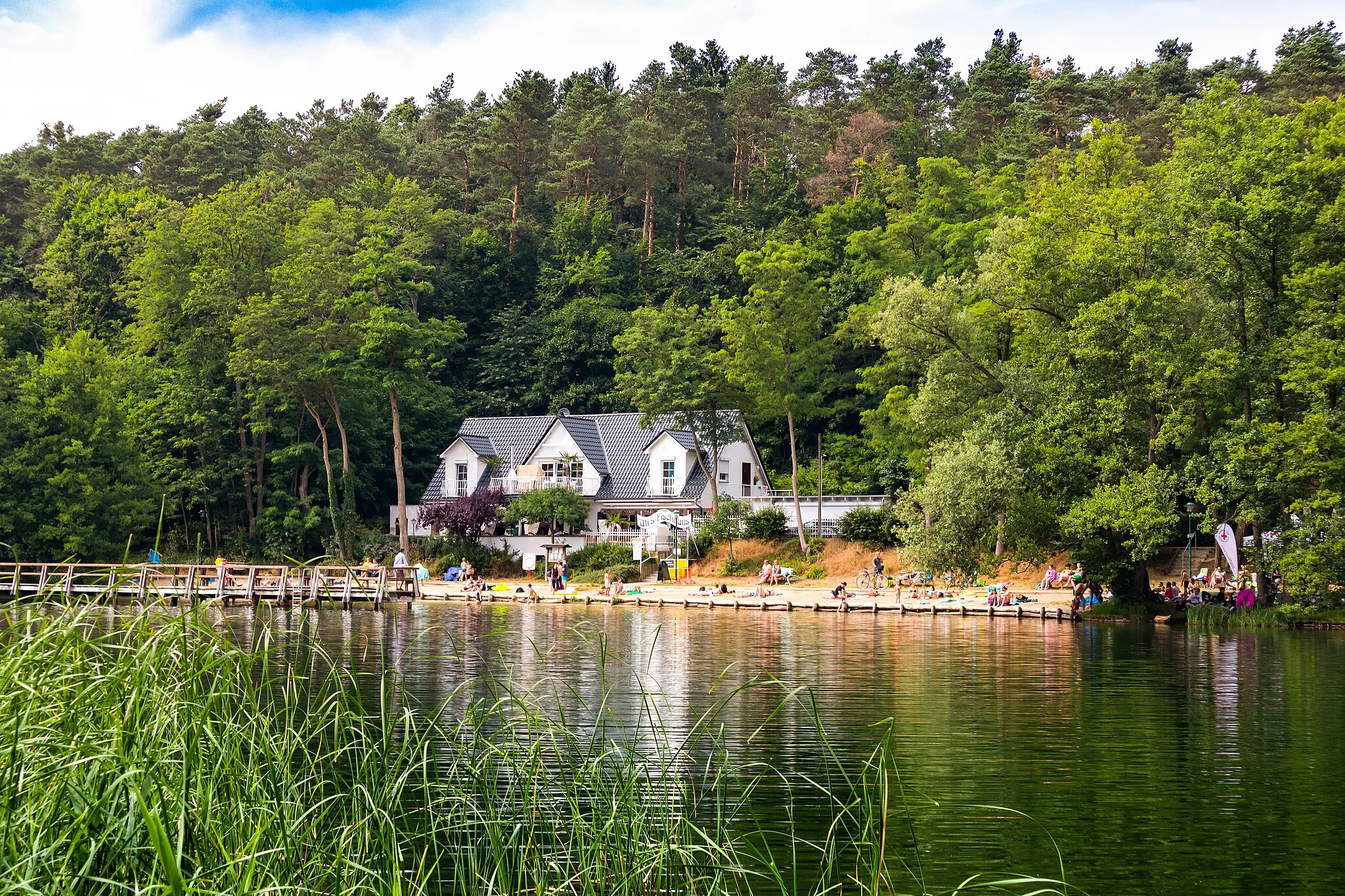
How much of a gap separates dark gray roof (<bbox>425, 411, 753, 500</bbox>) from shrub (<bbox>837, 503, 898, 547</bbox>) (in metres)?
9.44

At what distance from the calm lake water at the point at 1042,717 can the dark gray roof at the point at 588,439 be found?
25.2 m

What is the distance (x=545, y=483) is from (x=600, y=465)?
2.63 metres

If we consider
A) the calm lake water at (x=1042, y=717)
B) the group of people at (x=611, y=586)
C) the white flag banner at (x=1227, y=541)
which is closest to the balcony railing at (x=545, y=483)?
the group of people at (x=611, y=586)

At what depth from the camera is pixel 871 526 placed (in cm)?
4684

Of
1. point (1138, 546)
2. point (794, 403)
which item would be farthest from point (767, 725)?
point (794, 403)

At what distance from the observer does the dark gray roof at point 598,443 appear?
56531 millimetres

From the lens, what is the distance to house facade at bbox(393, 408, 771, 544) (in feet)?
183

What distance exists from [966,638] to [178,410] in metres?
38.9

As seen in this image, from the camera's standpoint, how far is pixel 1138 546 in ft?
104

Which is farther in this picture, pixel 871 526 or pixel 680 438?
pixel 680 438

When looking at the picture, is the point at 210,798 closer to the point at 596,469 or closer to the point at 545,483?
the point at 596,469

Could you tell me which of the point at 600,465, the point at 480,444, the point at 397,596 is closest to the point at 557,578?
the point at 397,596

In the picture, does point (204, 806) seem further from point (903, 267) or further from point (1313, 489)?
point (903, 267)

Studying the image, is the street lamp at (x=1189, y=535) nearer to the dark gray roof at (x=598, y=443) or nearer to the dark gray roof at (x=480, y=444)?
the dark gray roof at (x=598, y=443)
